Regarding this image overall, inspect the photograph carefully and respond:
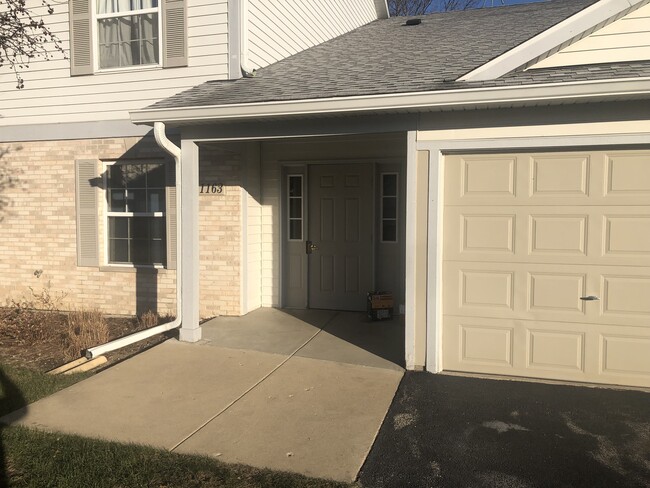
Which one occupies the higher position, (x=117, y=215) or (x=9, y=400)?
(x=117, y=215)

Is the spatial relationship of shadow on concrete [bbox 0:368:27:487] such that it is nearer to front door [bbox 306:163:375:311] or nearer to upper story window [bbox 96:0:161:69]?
front door [bbox 306:163:375:311]

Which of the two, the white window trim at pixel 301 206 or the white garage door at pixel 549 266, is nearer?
the white garage door at pixel 549 266

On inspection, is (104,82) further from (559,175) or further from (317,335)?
(559,175)

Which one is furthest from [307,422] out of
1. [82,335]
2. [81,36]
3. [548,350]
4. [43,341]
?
[81,36]

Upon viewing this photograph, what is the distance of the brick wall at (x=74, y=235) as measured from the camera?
26.4ft

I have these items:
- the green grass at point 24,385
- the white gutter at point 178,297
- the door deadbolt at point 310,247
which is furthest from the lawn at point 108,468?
the door deadbolt at point 310,247

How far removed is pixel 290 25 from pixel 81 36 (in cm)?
348

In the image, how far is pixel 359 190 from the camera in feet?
27.4

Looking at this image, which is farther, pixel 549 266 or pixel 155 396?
pixel 549 266

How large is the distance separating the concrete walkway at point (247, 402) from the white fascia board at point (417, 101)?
2.82 metres

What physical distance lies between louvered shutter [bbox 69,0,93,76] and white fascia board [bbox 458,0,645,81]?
616 cm

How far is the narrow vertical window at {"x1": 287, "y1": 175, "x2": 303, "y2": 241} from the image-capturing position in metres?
8.71

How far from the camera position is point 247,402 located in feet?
16.2

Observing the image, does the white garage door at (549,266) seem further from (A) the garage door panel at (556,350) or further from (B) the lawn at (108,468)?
(B) the lawn at (108,468)
